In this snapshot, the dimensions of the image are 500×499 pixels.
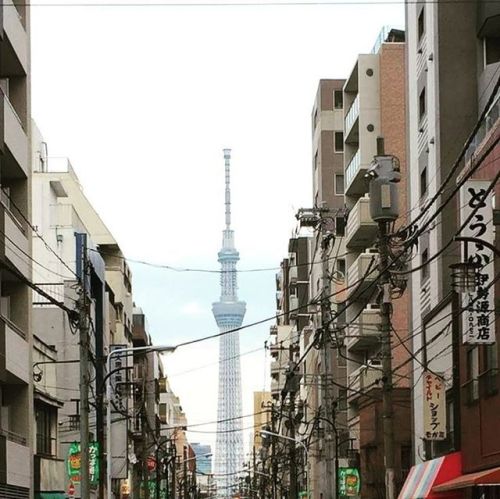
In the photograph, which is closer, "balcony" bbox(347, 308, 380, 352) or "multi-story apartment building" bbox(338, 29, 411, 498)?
"multi-story apartment building" bbox(338, 29, 411, 498)

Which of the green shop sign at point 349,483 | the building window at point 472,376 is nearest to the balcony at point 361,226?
the green shop sign at point 349,483

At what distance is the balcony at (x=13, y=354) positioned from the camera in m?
42.1

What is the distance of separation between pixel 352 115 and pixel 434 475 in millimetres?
34662

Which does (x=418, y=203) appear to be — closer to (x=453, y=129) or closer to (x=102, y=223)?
(x=453, y=129)

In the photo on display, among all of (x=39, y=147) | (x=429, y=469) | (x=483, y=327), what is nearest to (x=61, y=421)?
(x=39, y=147)

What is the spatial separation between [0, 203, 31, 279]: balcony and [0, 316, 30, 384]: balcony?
81.4 inches

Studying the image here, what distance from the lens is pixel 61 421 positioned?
77375mm

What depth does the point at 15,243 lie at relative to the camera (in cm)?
4481

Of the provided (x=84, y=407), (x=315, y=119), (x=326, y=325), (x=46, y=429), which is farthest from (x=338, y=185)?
(x=84, y=407)

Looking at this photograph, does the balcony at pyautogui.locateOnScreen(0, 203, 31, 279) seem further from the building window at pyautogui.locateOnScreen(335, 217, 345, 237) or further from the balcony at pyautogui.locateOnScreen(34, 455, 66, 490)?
the building window at pyautogui.locateOnScreen(335, 217, 345, 237)

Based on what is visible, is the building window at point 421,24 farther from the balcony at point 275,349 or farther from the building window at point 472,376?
the balcony at point 275,349

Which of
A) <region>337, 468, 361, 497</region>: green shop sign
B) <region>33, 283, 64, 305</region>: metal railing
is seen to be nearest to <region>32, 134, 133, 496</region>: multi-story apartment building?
<region>33, 283, 64, 305</region>: metal railing

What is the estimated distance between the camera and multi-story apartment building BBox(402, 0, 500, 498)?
116ft

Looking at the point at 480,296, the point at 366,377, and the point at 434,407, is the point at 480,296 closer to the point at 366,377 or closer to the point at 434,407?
the point at 434,407
